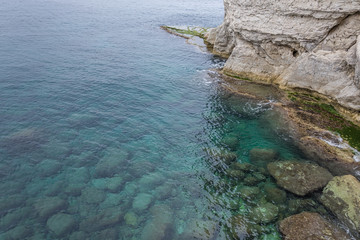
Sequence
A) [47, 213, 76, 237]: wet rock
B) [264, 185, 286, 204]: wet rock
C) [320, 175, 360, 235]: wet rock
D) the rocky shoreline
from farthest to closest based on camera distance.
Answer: [264, 185, 286, 204]: wet rock < [320, 175, 360, 235]: wet rock < the rocky shoreline < [47, 213, 76, 237]: wet rock

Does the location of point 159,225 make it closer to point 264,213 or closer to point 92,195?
point 92,195

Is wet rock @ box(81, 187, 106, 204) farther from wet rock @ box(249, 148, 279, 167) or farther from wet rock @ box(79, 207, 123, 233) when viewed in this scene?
wet rock @ box(249, 148, 279, 167)

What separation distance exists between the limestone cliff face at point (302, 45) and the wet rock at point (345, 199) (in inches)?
468

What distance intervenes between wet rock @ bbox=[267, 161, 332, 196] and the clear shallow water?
37.3 inches

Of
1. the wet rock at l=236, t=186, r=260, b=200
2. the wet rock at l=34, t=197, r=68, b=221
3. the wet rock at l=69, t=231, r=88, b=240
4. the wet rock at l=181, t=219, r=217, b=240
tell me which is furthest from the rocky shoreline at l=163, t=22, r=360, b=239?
the wet rock at l=34, t=197, r=68, b=221

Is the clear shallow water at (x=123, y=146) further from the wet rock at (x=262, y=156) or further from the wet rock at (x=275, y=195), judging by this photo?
the wet rock at (x=262, y=156)

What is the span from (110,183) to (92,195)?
1.67 metres

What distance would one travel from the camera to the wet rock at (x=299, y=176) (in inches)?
738

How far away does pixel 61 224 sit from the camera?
50.9 feet

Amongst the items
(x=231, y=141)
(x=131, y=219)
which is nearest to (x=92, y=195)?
(x=131, y=219)

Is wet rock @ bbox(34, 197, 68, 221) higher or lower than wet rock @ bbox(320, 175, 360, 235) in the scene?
lower

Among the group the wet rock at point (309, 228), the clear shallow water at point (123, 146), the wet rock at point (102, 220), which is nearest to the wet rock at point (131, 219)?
the clear shallow water at point (123, 146)

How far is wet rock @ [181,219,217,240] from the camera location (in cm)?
1545

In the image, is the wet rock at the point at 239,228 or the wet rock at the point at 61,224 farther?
the wet rock at the point at 239,228
